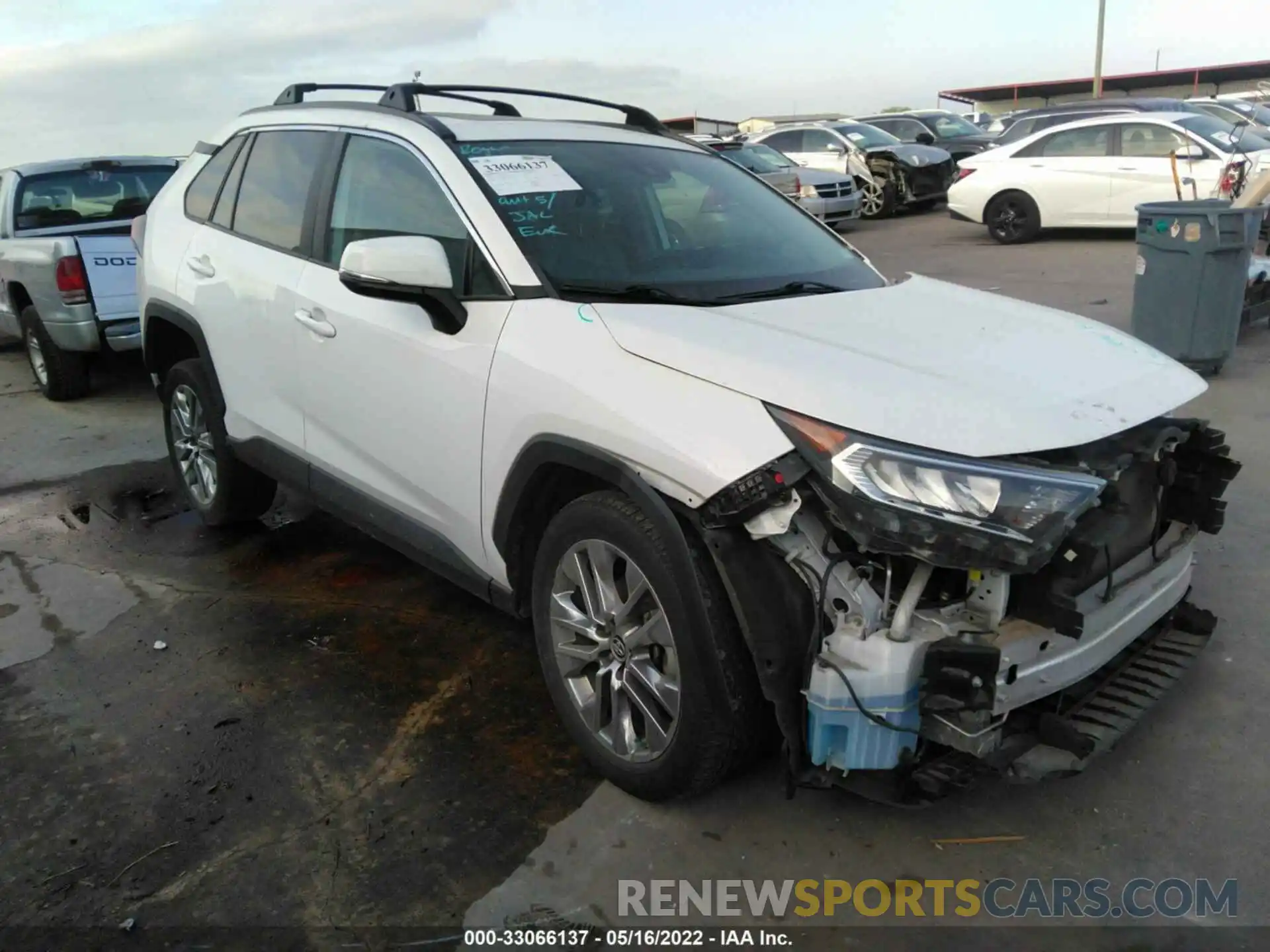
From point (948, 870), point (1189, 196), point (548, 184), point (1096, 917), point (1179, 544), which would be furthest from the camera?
point (1189, 196)

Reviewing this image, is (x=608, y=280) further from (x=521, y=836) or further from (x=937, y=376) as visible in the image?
(x=521, y=836)

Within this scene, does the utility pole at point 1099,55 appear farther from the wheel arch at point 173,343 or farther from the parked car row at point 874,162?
the wheel arch at point 173,343

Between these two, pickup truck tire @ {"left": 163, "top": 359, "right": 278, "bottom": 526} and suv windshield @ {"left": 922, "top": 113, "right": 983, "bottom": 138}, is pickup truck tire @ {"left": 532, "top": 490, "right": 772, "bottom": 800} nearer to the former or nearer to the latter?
pickup truck tire @ {"left": 163, "top": 359, "right": 278, "bottom": 526}

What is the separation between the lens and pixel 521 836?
2.75 m

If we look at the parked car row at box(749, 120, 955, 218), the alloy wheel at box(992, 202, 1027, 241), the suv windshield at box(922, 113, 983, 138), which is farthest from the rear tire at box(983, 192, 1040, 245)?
the suv windshield at box(922, 113, 983, 138)

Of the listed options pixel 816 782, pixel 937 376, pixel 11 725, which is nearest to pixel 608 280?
pixel 937 376

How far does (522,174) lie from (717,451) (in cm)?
139

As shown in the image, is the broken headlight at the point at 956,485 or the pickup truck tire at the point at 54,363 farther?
the pickup truck tire at the point at 54,363

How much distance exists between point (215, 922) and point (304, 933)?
23 cm

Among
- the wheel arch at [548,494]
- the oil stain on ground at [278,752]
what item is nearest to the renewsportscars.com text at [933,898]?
the oil stain on ground at [278,752]

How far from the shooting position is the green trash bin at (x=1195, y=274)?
21.3 feet

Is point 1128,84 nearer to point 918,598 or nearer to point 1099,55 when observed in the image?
point 1099,55

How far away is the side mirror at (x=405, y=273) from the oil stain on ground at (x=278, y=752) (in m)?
1.30

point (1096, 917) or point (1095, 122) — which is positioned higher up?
point (1095, 122)
